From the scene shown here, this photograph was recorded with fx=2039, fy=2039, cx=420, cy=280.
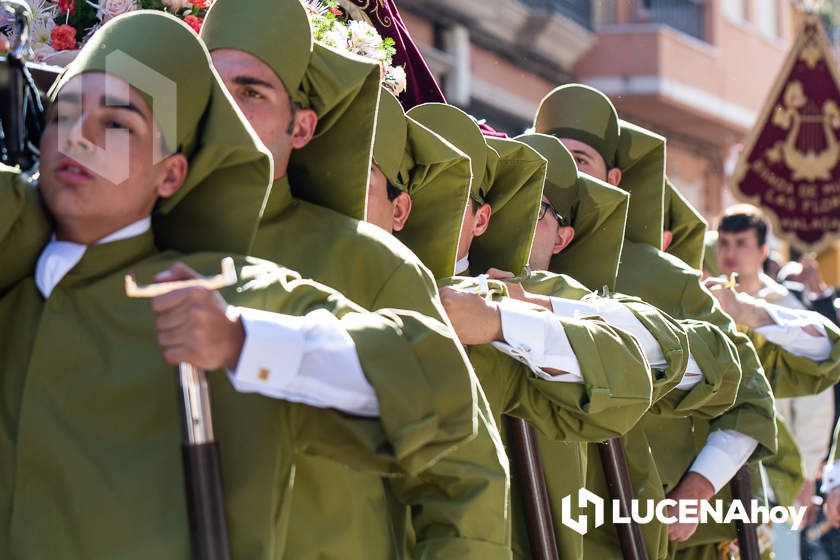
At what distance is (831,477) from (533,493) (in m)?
2.27

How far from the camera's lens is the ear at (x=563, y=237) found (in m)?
6.13

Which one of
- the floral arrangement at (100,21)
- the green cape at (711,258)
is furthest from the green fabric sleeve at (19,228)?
the green cape at (711,258)

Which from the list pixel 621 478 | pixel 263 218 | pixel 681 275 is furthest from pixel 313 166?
pixel 681 275

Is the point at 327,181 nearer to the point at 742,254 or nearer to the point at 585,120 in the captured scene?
the point at 585,120

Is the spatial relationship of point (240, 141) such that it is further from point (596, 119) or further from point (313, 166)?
point (596, 119)

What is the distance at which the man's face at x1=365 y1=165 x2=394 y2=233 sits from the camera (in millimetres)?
4906

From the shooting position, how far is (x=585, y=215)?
20.1 ft

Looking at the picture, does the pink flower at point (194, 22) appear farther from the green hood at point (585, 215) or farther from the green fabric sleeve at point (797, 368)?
the green fabric sleeve at point (797, 368)

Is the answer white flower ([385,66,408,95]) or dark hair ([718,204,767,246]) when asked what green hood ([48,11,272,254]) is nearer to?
white flower ([385,66,408,95])

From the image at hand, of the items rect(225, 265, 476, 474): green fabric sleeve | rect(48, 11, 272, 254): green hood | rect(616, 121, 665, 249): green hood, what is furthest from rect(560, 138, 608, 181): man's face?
rect(225, 265, 476, 474): green fabric sleeve

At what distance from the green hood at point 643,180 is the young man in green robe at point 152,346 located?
359 centimetres

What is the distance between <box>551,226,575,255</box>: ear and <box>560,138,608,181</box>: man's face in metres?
0.69

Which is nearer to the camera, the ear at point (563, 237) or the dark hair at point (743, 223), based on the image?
the ear at point (563, 237)

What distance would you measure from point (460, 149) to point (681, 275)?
1.50 metres
